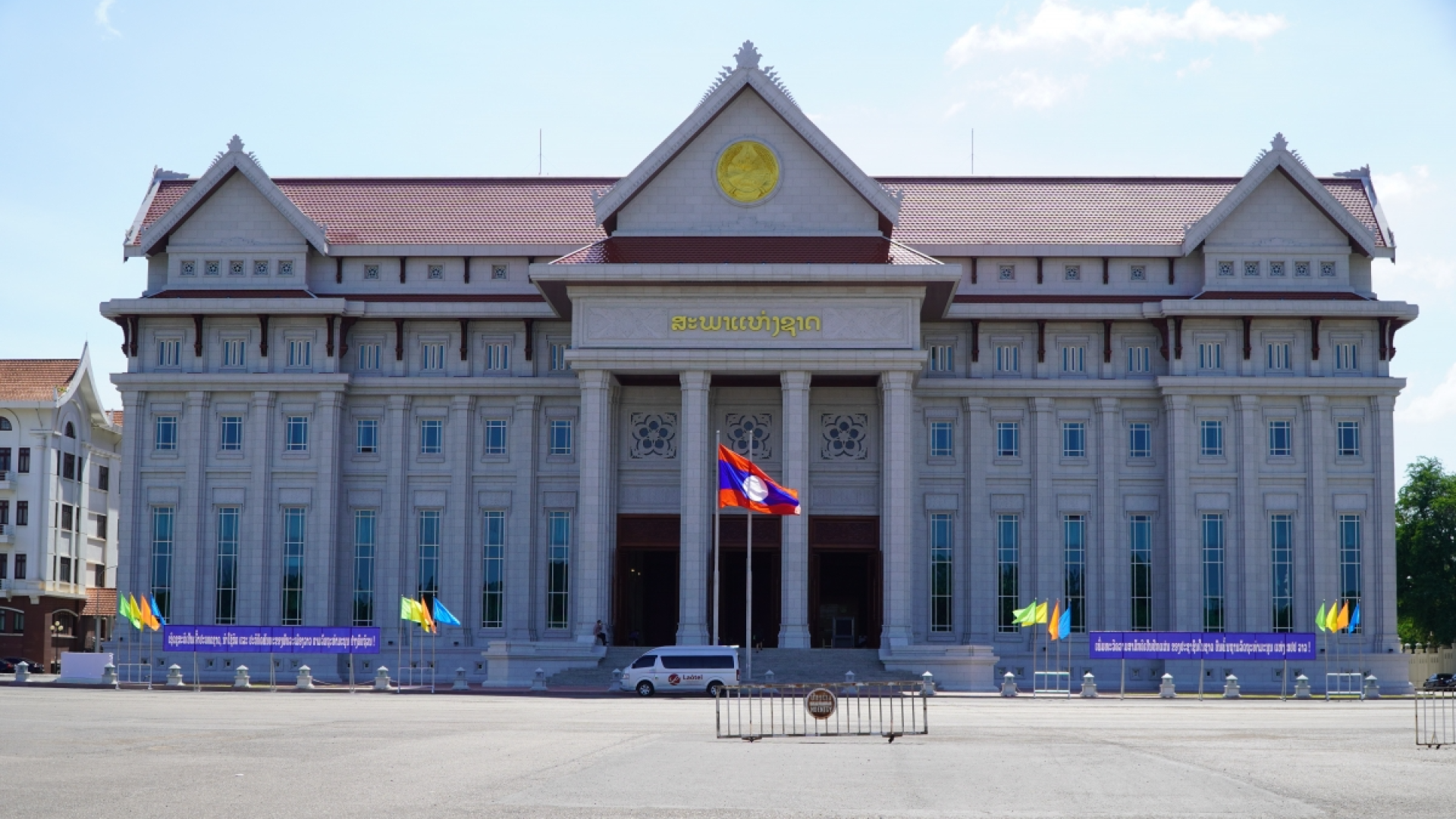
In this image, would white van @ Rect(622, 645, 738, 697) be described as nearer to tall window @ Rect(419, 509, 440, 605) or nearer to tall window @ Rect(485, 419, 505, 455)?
tall window @ Rect(419, 509, 440, 605)

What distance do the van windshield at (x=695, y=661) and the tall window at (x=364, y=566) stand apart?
21.4 m

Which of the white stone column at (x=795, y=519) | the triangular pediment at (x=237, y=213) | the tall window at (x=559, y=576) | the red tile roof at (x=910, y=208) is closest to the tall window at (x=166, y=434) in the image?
the triangular pediment at (x=237, y=213)

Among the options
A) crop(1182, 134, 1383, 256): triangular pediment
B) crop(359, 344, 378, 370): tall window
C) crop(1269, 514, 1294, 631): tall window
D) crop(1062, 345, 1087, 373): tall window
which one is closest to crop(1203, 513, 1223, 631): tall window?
crop(1269, 514, 1294, 631): tall window

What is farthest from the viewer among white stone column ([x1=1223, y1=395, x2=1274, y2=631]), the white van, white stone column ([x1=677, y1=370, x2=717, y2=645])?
white stone column ([x1=1223, y1=395, x2=1274, y2=631])

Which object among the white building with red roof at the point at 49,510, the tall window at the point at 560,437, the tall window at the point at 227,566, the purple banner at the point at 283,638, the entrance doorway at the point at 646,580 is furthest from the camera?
the white building with red roof at the point at 49,510

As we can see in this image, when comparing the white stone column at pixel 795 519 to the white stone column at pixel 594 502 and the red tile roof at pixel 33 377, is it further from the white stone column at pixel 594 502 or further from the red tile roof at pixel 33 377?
the red tile roof at pixel 33 377

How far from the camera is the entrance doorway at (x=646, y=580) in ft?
242

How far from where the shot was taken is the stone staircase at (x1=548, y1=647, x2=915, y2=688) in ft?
208

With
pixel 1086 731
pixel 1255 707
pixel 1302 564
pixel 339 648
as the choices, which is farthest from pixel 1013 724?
pixel 1302 564

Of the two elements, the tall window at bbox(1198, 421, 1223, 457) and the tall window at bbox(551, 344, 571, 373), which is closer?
the tall window at bbox(1198, 421, 1223, 457)

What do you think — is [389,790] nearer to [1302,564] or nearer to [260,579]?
[260,579]

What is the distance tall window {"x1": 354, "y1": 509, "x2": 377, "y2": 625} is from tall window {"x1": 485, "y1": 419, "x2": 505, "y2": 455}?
5756mm

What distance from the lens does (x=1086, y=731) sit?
3666cm

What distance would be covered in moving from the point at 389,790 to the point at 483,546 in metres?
53.3
